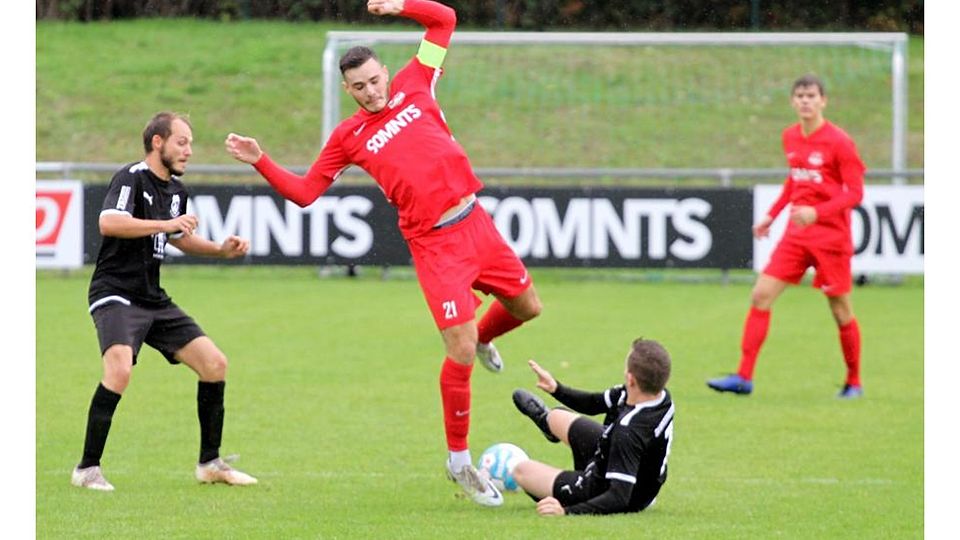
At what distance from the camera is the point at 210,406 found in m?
9.10

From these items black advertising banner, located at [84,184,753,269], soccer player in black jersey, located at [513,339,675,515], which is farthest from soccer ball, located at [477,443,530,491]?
black advertising banner, located at [84,184,753,269]

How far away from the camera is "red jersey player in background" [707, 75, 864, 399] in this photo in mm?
12305

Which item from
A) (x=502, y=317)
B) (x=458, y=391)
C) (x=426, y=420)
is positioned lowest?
(x=426, y=420)

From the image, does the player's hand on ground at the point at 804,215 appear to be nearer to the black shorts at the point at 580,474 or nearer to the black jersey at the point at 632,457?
the black shorts at the point at 580,474

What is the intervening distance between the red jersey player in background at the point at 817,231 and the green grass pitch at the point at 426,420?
16.5 inches

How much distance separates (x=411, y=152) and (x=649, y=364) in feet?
6.13

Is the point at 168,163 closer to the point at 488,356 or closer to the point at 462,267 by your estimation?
the point at 462,267

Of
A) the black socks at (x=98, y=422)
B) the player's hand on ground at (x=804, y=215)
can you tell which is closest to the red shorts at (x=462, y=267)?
the black socks at (x=98, y=422)

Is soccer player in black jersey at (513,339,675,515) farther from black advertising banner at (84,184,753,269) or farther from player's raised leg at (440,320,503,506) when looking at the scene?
black advertising banner at (84,184,753,269)

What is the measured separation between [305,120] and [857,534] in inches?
867

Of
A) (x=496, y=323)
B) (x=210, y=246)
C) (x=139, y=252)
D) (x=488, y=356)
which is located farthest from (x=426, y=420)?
(x=139, y=252)

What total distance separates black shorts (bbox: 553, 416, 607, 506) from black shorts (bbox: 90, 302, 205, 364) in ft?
7.40

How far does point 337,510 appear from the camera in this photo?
27.0 feet
